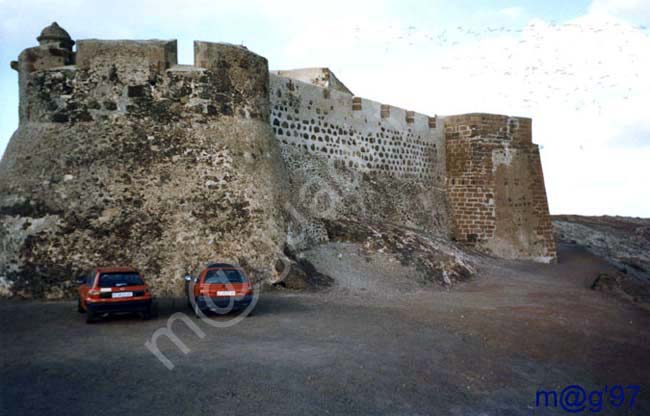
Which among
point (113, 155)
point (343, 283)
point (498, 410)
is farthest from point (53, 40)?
point (498, 410)

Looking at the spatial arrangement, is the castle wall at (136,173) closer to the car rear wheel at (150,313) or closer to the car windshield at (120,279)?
the car rear wheel at (150,313)

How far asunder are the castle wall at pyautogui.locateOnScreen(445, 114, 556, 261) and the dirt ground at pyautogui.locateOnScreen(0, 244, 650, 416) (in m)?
9.84

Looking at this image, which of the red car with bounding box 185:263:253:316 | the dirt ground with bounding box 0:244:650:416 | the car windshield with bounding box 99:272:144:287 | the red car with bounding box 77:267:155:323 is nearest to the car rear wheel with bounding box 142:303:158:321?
the red car with bounding box 77:267:155:323

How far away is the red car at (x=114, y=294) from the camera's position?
10.6 metres

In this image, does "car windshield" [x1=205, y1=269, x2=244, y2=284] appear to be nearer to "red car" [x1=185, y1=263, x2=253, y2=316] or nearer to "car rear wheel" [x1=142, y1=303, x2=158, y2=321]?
"red car" [x1=185, y1=263, x2=253, y2=316]

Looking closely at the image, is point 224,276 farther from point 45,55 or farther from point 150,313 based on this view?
point 45,55

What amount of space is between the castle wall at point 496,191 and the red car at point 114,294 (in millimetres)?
16579

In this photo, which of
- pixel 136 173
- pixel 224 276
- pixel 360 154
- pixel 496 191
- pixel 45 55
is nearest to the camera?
pixel 224 276

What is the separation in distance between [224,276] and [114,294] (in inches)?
80.9

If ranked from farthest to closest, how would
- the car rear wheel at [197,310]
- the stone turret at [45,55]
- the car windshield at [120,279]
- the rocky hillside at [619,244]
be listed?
the rocky hillside at [619,244], the stone turret at [45,55], the car rear wheel at [197,310], the car windshield at [120,279]

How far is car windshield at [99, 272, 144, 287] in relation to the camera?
10727 mm

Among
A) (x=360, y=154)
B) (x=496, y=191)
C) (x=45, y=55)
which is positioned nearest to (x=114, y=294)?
(x=45, y=55)

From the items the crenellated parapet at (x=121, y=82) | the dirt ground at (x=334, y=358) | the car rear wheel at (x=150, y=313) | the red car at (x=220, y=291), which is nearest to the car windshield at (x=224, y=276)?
the red car at (x=220, y=291)

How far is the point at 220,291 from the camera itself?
450 inches
